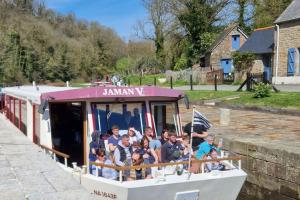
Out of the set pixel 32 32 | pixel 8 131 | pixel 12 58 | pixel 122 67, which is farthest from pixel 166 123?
pixel 32 32

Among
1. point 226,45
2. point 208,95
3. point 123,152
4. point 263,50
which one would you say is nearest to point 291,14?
point 263,50

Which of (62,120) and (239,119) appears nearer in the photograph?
(62,120)

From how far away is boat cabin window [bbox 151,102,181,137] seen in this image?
9.46 metres

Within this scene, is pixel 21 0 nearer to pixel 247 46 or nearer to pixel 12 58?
pixel 12 58

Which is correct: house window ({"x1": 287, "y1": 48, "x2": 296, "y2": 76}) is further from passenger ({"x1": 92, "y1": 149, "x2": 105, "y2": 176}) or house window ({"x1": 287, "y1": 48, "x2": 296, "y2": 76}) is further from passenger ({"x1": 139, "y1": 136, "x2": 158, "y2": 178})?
passenger ({"x1": 92, "y1": 149, "x2": 105, "y2": 176})

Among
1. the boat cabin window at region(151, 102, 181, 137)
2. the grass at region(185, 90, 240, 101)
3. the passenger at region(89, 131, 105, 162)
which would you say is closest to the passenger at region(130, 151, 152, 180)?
the passenger at region(89, 131, 105, 162)

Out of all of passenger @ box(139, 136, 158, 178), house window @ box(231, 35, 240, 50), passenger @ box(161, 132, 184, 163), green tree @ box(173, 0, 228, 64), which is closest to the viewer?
passenger @ box(139, 136, 158, 178)

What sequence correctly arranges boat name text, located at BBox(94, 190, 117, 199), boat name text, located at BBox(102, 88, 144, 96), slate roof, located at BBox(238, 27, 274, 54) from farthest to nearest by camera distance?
slate roof, located at BBox(238, 27, 274, 54), boat name text, located at BBox(102, 88, 144, 96), boat name text, located at BBox(94, 190, 117, 199)

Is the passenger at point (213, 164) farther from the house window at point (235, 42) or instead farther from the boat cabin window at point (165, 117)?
the house window at point (235, 42)

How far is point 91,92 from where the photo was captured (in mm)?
8477

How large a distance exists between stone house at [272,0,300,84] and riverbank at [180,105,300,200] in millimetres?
14983

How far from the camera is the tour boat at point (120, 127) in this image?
294 inches

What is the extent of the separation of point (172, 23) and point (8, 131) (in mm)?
33907

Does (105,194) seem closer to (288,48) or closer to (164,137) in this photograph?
(164,137)
